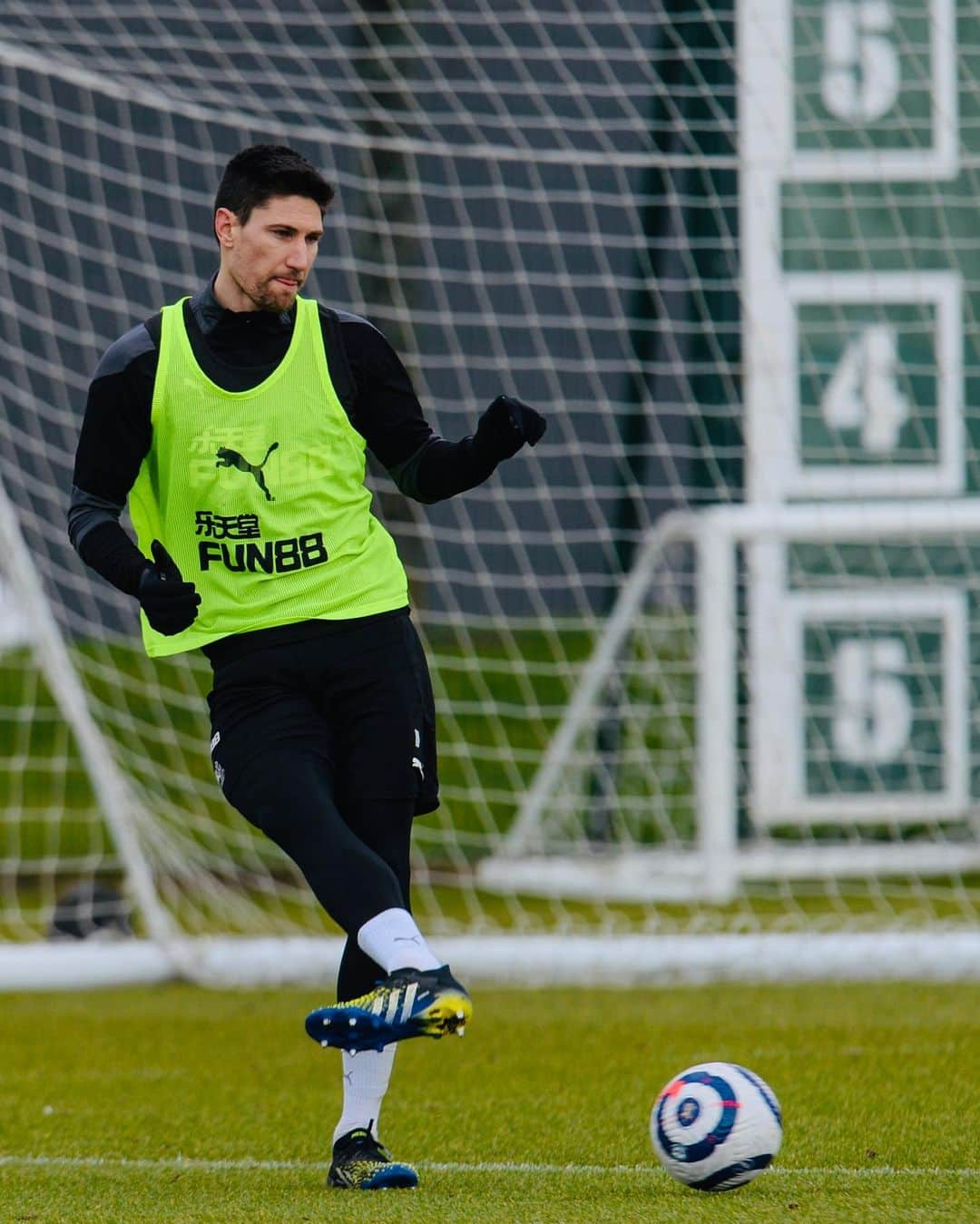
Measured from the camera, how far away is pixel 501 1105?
4.86 meters

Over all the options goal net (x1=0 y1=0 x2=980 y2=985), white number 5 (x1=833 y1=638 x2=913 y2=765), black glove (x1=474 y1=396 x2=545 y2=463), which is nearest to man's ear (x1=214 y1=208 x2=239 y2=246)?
black glove (x1=474 y1=396 x2=545 y2=463)

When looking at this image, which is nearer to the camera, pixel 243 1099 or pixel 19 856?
pixel 243 1099

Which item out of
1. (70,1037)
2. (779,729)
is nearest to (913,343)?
(779,729)

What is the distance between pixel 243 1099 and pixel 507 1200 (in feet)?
5.26

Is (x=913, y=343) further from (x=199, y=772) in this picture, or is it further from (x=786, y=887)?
(x=199, y=772)

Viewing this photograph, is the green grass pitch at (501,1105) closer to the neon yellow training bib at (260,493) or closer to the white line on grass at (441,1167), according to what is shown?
the white line on grass at (441,1167)

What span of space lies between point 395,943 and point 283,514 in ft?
2.78

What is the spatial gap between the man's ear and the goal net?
Answer: 327 centimetres

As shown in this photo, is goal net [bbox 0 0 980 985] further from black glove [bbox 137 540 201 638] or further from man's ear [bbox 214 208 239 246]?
black glove [bbox 137 540 201 638]

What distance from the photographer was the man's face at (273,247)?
12.3ft

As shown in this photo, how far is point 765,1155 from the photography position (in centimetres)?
358

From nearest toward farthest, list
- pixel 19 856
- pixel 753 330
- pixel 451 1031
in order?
pixel 451 1031 → pixel 753 330 → pixel 19 856

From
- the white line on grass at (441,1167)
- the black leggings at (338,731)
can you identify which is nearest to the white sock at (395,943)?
the black leggings at (338,731)

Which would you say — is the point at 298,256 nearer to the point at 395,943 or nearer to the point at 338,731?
the point at 338,731
